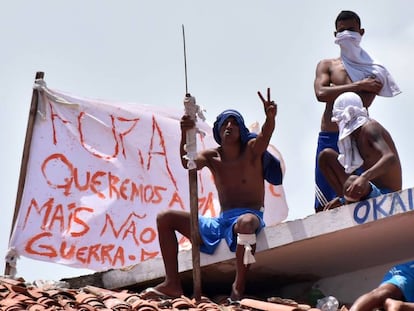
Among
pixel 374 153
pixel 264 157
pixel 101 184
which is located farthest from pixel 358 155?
pixel 101 184

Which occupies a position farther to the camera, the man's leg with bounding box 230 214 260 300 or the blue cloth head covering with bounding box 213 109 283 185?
the blue cloth head covering with bounding box 213 109 283 185

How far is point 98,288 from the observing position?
1057 centimetres

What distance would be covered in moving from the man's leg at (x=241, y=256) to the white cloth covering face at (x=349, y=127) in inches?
37.1

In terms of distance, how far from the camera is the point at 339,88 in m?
11.2

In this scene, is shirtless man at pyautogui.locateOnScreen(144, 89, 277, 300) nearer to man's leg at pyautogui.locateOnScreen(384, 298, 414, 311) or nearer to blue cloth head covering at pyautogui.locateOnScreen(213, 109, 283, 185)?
blue cloth head covering at pyautogui.locateOnScreen(213, 109, 283, 185)

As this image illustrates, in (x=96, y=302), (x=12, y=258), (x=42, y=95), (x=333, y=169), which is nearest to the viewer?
(x=96, y=302)

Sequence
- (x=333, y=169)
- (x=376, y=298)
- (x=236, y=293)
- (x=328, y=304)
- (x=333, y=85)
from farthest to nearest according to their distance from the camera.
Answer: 1. (x=333, y=85)
2. (x=333, y=169)
3. (x=328, y=304)
4. (x=236, y=293)
5. (x=376, y=298)

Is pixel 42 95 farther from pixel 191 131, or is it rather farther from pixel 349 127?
pixel 349 127

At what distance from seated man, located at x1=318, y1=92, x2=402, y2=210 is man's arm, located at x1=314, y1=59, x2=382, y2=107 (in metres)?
0.29

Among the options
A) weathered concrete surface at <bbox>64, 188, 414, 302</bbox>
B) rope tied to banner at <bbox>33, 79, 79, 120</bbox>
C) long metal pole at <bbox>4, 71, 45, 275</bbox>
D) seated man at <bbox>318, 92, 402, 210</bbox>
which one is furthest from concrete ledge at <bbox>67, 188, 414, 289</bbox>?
rope tied to banner at <bbox>33, 79, 79, 120</bbox>

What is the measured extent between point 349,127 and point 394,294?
6.11ft

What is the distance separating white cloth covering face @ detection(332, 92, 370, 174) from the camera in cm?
1056

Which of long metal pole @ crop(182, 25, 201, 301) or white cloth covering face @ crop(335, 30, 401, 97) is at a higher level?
white cloth covering face @ crop(335, 30, 401, 97)

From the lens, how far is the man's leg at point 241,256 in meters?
9.98
